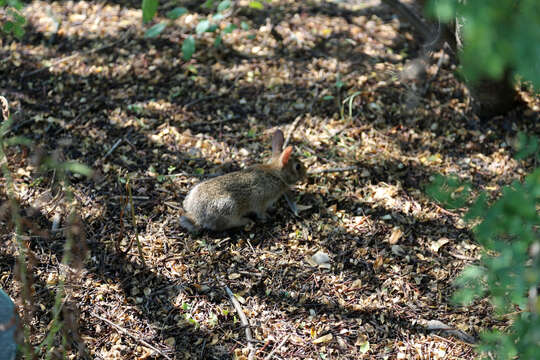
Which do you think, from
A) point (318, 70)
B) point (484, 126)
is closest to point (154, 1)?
point (318, 70)

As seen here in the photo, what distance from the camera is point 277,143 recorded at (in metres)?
4.50

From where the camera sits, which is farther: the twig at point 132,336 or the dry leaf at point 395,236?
the dry leaf at point 395,236

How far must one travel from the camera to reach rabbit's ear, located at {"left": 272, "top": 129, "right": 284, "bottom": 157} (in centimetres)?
445

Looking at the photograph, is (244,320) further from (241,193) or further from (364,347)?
(241,193)

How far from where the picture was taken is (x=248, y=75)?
5.50 metres

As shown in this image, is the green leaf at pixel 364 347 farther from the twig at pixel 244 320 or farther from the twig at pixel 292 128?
the twig at pixel 292 128

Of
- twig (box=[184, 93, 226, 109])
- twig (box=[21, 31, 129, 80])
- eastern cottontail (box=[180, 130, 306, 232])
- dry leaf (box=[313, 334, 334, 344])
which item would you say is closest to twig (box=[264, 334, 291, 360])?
dry leaf (box=[313, 334, 334, 344])

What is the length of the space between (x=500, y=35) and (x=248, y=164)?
134 inches

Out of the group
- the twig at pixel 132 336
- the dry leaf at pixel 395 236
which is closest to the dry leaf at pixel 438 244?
the dry leaf at pixel 395 236

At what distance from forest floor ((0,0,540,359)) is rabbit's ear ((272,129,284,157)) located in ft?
0.93

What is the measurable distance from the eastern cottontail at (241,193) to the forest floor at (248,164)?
15 cm

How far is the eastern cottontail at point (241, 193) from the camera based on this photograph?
3902mm

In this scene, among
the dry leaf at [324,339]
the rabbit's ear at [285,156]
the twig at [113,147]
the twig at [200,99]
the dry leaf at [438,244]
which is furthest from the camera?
the twig at [200,99]

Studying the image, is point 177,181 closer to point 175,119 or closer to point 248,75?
point 175,119
